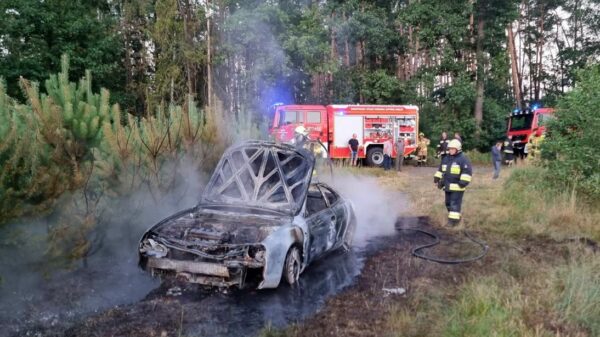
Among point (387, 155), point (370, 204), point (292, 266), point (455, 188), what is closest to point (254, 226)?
point (292, 266)

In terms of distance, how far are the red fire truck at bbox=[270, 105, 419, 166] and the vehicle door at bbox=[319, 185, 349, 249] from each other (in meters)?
12.5

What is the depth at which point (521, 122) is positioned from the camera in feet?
72.1

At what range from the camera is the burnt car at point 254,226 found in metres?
4.73

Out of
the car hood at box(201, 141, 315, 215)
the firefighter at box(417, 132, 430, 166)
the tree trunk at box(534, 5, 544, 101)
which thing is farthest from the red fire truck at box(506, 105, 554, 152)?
the tree trunk at box(534, 5, 544, 101)

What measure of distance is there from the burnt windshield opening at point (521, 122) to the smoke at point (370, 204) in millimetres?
10005

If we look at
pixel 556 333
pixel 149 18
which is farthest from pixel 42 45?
pixel 556 333

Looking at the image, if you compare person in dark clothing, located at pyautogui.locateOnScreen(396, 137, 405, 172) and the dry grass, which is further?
person in dark clothing, located at pyautogui.locateOnScreen(396, 137, 405, 172)

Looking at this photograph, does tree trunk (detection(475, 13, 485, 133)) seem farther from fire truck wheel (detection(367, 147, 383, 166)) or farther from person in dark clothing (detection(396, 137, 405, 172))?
person in dark clothing (detection(396, 137, 405, 172))

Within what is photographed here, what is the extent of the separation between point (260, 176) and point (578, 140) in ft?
23.4

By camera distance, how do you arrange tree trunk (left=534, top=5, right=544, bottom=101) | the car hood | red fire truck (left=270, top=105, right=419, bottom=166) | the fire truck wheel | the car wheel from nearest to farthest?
1. the car wheel
2. the car hood
3. red fire truck (left=270, top=105, right=419, bottom=166)
4. the fire truck wheel
5. tree trunk (left=534, top=5, right=544, bottom=101)

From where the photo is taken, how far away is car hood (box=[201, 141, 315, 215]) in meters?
5.98

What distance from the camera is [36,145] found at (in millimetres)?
4402

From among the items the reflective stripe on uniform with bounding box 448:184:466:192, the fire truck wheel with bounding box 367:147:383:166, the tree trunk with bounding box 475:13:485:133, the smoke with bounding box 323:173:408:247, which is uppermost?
the tree trunk with bounding box 475:13:485:133

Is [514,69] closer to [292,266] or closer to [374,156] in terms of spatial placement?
[374,156]
